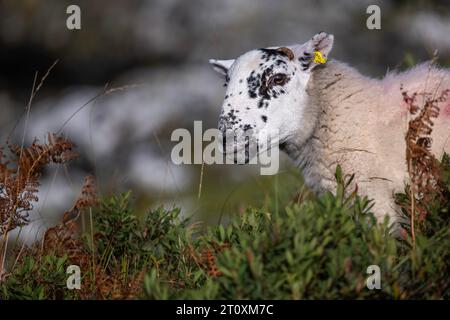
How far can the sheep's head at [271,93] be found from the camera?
518 centimetres

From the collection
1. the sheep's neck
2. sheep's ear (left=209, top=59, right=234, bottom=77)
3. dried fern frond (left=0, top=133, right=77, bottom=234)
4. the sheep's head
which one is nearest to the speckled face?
the sheep's head

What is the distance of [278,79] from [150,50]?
1094 cm

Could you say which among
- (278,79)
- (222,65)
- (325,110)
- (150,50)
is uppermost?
(150,50)

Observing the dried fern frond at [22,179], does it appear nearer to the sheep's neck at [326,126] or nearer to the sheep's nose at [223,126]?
the sheep's nose at [223,126]

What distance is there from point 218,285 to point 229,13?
1238 cm

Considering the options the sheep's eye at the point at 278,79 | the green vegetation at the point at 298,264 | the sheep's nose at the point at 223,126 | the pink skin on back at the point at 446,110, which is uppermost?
the sheep's eye at the point at 278,79

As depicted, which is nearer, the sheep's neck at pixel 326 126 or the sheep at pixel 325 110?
the sheep at pixel 325 110

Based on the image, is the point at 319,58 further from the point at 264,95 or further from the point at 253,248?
the point at 253,248

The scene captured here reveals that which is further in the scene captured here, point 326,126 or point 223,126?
point 326,126

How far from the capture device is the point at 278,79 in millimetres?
5332

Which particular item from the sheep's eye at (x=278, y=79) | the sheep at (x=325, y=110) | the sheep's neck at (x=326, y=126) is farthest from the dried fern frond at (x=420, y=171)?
the sheep's eye at (x=278, y=79)

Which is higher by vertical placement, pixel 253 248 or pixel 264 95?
pixel 264 95

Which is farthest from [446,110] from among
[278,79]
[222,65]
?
[222,65]

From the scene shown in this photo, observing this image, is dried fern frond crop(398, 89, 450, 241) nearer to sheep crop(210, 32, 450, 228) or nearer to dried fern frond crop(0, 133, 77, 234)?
sheep crop(210, 32, 450, 228)
